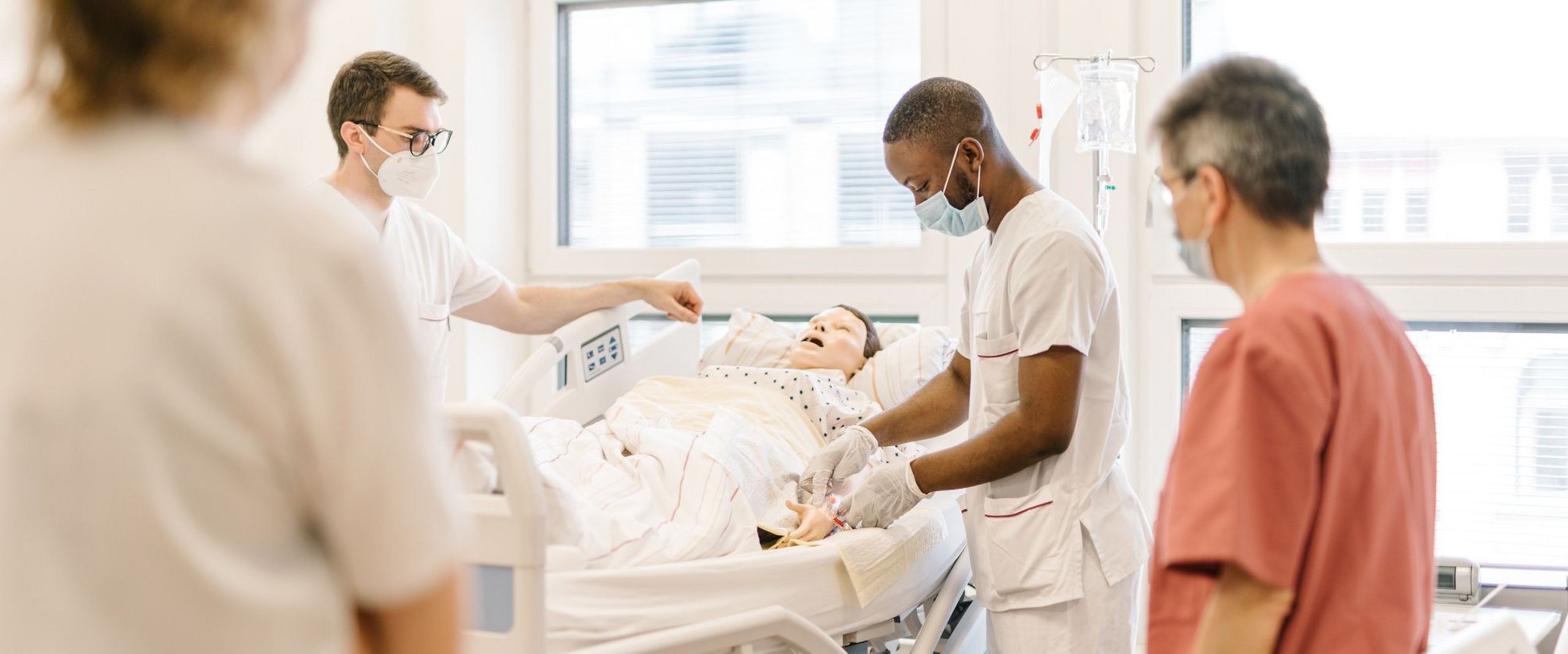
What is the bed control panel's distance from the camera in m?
2.75

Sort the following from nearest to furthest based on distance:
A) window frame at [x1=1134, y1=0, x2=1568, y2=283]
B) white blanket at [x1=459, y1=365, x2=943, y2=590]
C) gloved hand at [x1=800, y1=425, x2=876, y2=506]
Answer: white blanket at [x1=459, y1=365, x2=943, y2=590] → gloved hand at [x1=800, y1=425, x2=876, y2=506] → window frame at [x1=1134, y1=0, x2=1568, y2=283]

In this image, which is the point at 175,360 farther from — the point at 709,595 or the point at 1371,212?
the point at 1371,212

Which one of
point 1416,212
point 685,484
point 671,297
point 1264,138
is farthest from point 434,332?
point 1416,212

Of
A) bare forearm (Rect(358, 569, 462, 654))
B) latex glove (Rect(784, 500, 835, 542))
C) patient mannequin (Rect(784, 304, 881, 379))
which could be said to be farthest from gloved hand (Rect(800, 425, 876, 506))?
bare forearm (Rect(358, 569, 462, 654))

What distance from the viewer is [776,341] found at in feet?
10.4

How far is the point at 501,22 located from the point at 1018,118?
5.50 feet

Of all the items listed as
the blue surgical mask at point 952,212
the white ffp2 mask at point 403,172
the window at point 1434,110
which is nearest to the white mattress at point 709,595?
the blue surgical mask at point 952,212

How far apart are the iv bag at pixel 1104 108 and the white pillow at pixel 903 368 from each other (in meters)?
0.57

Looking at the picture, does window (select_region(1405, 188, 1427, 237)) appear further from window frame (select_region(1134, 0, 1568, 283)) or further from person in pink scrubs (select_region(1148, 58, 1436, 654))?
person in pink scrubs (select_region(1148, 58, 1436, 654))

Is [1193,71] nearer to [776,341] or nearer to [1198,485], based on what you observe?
[1198,485]

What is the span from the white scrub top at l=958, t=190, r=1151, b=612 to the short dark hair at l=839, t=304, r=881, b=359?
978 millimetres

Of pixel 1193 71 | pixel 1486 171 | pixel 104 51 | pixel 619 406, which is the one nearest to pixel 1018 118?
pixel 1486 171

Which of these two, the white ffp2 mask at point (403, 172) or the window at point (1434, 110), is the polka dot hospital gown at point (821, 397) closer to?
the white ffp2 mask at point (403, 172)

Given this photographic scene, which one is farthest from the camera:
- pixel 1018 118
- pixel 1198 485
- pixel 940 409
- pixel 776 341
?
pixel 1018 118
